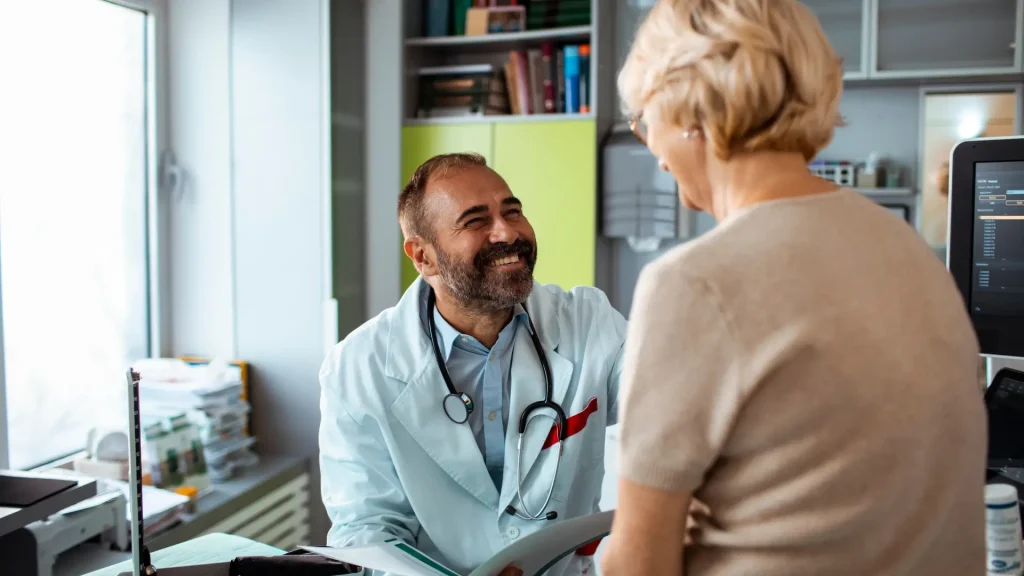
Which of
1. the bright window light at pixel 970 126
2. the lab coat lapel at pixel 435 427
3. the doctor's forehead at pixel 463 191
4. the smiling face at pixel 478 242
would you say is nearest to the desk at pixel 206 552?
the lab coat lapel at pixel 435 427

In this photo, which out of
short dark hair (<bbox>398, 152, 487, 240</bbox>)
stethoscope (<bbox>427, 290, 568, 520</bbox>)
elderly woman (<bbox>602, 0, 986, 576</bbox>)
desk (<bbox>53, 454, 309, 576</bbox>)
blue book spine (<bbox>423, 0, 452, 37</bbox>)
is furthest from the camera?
blue book spine (<bbox>423, 0, 452, 37</bbox>)

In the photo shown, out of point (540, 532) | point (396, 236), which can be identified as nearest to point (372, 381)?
point (540, 532)

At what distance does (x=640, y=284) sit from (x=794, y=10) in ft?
1.02

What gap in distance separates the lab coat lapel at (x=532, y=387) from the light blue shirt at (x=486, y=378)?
0.03 m

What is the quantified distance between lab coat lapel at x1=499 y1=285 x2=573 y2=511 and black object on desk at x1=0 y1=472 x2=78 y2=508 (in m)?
1.02

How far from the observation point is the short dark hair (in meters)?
1.90

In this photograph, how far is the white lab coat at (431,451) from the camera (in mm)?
1706

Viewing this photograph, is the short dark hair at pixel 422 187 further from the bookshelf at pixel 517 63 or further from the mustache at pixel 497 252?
the bookshelf at pixel 517 63

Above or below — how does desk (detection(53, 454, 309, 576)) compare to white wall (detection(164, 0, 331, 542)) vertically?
below

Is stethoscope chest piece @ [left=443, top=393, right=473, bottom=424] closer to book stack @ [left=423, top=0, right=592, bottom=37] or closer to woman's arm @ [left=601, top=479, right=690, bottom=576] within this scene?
woman's arm @ [left=601, top=479, right=690, bottom=576]

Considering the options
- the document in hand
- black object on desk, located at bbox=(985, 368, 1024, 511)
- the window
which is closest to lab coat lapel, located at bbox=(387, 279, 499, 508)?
the document in hand

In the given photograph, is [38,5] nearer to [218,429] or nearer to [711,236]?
[218,429]

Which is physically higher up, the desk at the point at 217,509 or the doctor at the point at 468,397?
the doctor at the point at 468,397

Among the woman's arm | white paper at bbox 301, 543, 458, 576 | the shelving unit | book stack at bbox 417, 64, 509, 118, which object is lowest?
white paper at bbox 301, 543, 458, 576
